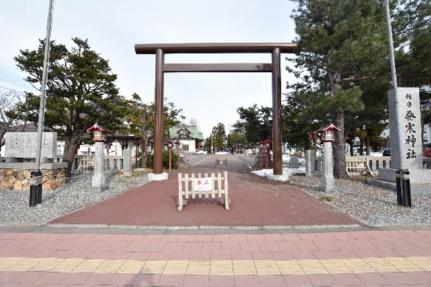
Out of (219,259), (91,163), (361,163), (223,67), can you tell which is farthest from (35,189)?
(361,163)

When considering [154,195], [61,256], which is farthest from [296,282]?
[154,195]

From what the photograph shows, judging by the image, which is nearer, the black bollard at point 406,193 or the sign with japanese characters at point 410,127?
the black bollard at point 406,193

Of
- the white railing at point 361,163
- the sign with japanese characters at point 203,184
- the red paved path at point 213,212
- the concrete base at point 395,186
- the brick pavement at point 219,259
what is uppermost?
the white railing at point 361,163

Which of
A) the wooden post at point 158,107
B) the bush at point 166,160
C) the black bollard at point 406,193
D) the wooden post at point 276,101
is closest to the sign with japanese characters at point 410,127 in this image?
the black bollard at point 406,193

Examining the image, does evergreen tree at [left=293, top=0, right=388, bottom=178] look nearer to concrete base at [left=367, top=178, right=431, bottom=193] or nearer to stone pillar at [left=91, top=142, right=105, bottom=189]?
concrete base at [left=367, top=178, right=431, bottom=193]

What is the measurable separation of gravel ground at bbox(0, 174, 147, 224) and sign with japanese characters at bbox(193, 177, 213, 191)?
313 centimetres

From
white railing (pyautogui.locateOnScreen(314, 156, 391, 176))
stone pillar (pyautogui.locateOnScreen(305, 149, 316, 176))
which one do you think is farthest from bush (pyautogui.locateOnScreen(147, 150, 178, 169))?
white railing (pyautogui.locateOnScreen(314, 156, 391, 176))

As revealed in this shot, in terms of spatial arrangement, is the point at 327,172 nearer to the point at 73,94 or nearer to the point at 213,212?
the point at 213,212

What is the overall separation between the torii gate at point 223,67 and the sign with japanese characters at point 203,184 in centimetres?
592

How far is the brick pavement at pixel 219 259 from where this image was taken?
3.36m

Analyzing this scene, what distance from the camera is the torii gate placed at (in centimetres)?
1207

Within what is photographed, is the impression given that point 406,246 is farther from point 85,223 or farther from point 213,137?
point 213,137

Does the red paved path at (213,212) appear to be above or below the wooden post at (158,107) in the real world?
below

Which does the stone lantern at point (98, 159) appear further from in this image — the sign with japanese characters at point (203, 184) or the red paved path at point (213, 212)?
the sign with japanese characters at point (203, 184)
